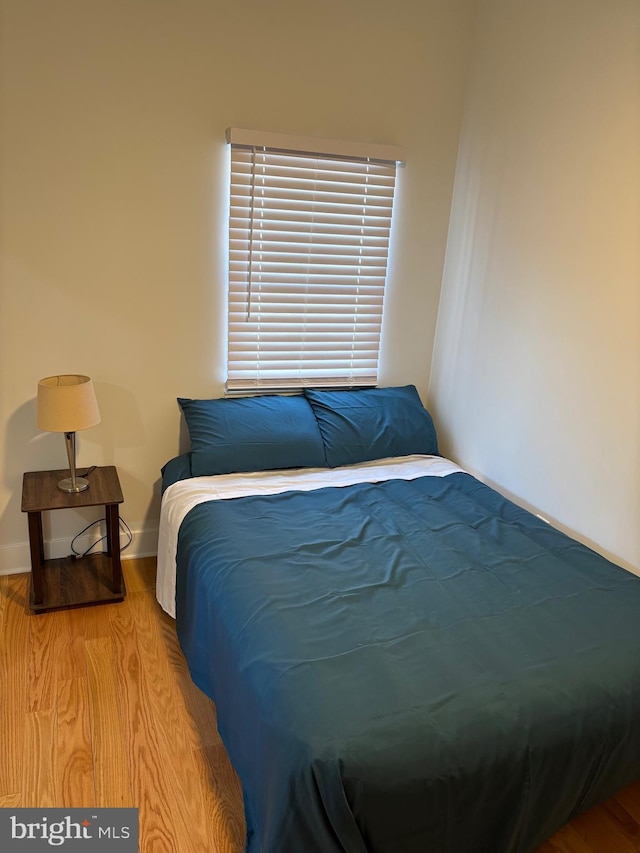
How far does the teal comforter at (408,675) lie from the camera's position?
135 centimetres

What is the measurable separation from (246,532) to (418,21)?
237 cm

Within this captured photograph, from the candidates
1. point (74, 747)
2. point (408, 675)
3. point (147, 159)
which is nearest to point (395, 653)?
point (408, 675)

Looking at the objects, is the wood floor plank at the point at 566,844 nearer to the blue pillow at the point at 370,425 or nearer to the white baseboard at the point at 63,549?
the blue pillow at the point at 370,425

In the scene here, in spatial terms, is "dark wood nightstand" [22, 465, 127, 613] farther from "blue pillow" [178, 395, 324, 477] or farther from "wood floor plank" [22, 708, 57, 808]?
"wood floor plank" [22, 708, 57, 808]

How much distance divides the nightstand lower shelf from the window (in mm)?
1019

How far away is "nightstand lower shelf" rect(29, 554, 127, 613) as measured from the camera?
8.36ft

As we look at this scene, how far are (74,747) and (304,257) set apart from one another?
2.14 m

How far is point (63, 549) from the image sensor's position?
284 centimetres

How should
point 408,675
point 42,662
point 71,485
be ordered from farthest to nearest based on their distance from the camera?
1. point 71,485
2. point 42,662
3. point 408,675

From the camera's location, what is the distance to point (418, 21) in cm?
275

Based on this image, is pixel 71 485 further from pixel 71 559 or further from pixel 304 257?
pixel 304 257

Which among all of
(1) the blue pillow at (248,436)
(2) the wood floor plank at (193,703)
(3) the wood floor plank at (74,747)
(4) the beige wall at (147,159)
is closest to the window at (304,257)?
(4) the beige wall at (147,159)

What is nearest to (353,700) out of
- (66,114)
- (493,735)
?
(493,735)

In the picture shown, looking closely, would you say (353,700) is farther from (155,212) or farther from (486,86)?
(486,86)
